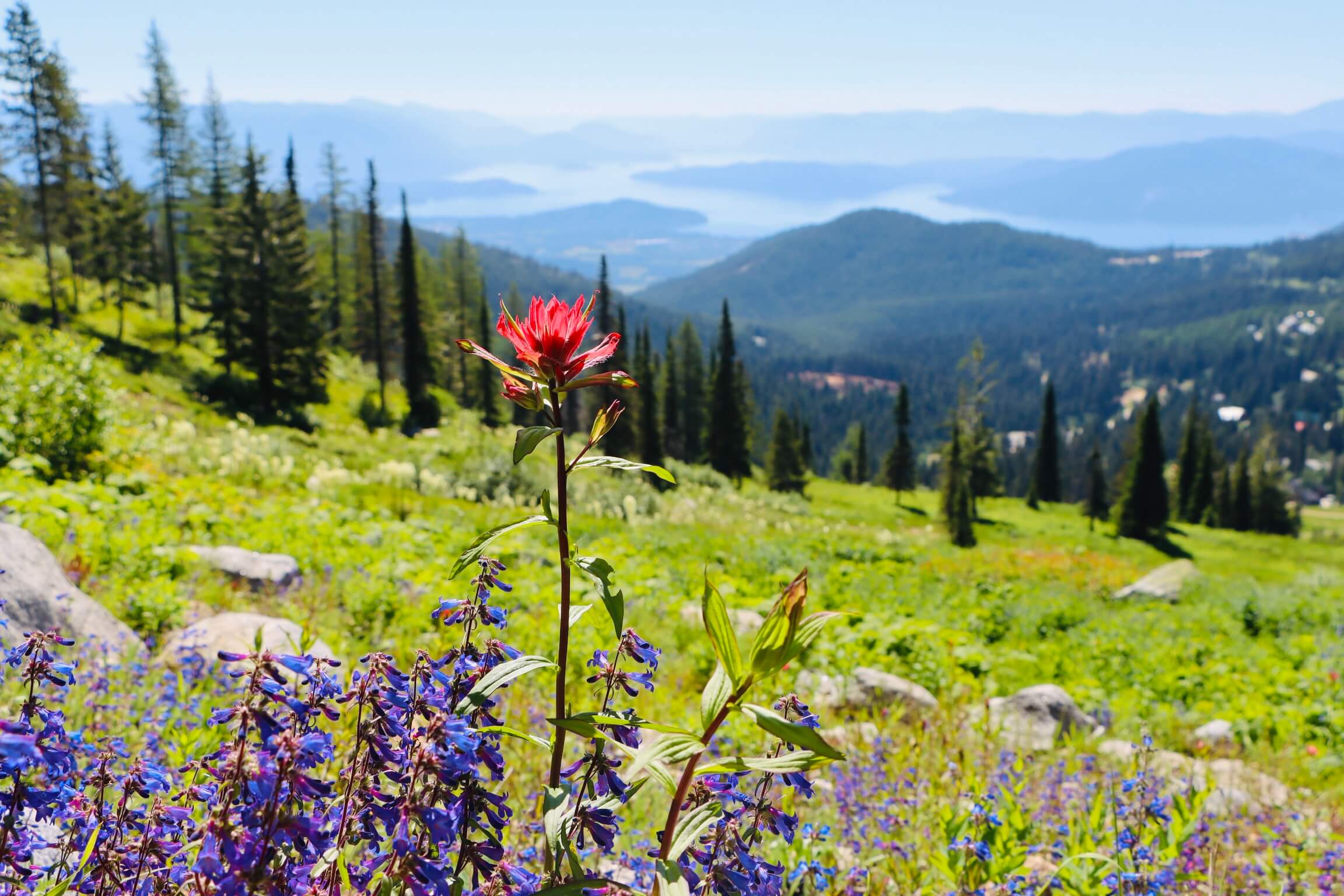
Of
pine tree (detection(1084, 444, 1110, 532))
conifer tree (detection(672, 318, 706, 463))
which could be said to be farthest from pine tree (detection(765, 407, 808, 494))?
pine tree (detection(1084, 444, 1110, 532))

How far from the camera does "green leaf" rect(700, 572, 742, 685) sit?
4.59 ft

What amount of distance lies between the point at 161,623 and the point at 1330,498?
237020mm

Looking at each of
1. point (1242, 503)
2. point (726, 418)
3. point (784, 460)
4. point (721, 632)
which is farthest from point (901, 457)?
point (721, 632)

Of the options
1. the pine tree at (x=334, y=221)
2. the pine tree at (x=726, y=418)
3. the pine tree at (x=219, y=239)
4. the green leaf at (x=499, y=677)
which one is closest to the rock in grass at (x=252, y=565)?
the green leaf at (x=499, y=677)

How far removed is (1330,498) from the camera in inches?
7219

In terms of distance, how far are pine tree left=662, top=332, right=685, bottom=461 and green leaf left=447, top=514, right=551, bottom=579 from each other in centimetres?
7890

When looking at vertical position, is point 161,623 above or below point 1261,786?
above

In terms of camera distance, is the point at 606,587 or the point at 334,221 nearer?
the point at 606,587

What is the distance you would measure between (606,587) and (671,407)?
8303cm

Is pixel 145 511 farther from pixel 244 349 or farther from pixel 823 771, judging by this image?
pixel 244 349

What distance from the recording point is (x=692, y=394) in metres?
90.9

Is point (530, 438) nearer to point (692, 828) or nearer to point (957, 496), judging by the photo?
point (692, 828)

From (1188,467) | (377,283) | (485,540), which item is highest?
(485,540)

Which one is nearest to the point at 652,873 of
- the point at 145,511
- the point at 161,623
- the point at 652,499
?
the point at 161,623
